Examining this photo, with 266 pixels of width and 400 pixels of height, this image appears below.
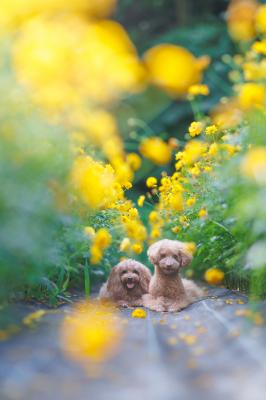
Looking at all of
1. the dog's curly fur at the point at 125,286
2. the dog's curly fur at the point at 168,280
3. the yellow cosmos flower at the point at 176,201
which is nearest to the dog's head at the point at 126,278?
the dog's curly fur at the point at 125,286

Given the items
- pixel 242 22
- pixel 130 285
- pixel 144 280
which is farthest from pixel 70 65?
pixel 144 280

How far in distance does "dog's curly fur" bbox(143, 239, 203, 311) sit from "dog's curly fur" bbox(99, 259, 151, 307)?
83mm

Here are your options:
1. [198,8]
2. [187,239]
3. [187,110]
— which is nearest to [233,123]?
[187,239]

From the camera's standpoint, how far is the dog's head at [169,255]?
3.91m

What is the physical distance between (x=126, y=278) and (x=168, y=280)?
275mm

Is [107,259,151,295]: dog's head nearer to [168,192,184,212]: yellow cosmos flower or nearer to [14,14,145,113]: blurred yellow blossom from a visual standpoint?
[168,192,184,212]: yellow cosmos flower

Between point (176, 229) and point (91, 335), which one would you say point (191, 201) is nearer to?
point (176, 229)

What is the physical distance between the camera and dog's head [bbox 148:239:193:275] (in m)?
3.91

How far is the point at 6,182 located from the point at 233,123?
4.96 ft

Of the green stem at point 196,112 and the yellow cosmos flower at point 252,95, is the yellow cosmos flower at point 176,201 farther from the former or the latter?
the yellow cosmos flower at point 252,95

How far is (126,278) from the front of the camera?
4.01 m

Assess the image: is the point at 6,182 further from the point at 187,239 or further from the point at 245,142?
the point at 187,239

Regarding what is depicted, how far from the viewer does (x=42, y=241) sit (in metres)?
2.66

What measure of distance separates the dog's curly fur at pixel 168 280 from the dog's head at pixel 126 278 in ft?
0.35
